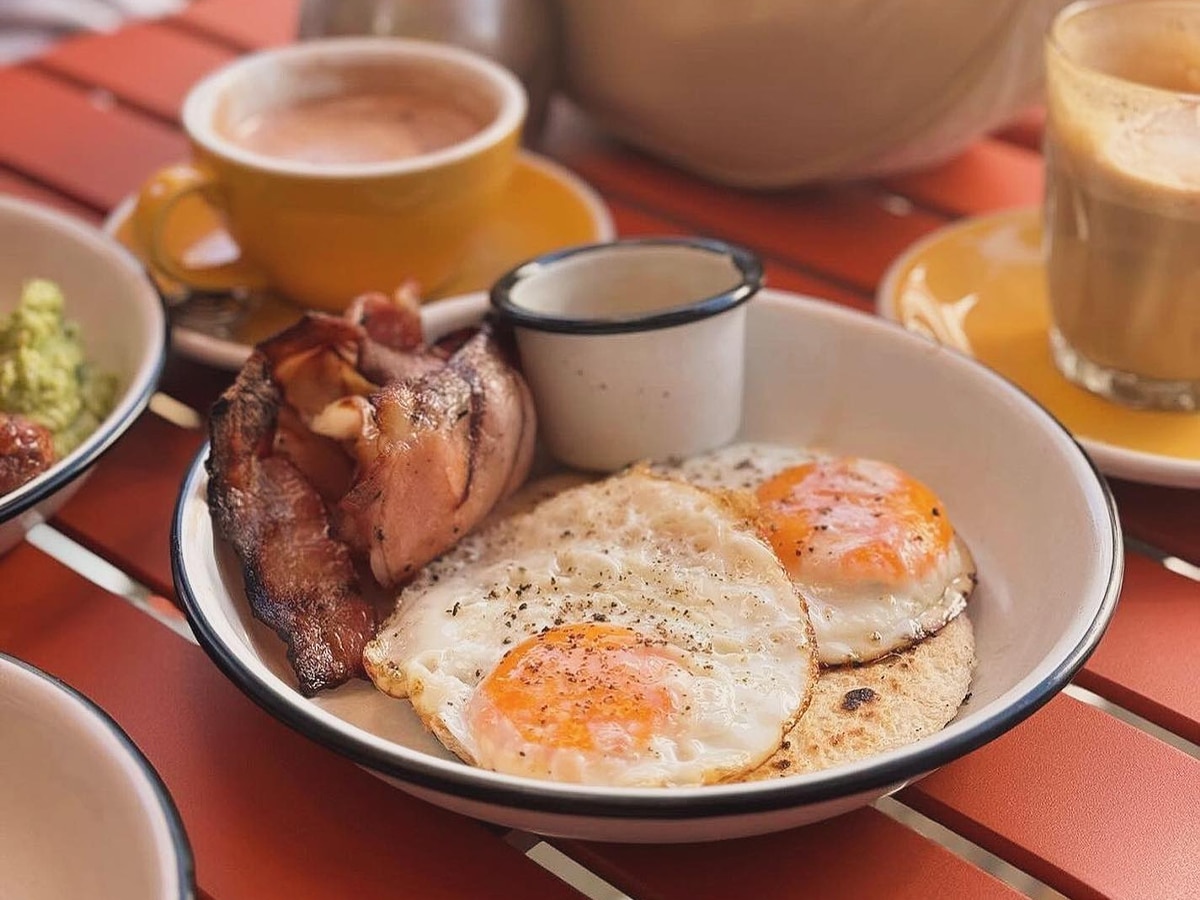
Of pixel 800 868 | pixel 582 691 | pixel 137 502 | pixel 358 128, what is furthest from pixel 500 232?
pixel 800 868

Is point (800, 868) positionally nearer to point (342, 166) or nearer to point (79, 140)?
point (342, 166)

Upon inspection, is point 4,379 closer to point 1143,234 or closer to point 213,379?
point 213,379

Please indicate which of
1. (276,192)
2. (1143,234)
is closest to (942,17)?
(1143,234)

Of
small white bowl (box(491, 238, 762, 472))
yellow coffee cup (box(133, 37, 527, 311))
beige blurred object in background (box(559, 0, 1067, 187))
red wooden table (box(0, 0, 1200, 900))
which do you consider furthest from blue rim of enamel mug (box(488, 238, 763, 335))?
beige blurred object in background (box(559, 0, 1067, 187))

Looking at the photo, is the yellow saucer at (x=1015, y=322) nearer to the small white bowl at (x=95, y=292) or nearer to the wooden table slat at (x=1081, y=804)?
the wooden table slat at (x=1081, y=804)

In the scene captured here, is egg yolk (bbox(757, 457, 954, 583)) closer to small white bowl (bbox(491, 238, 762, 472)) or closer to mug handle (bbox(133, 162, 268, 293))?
small white bowl (bbox(491, 238, 762, 472))
